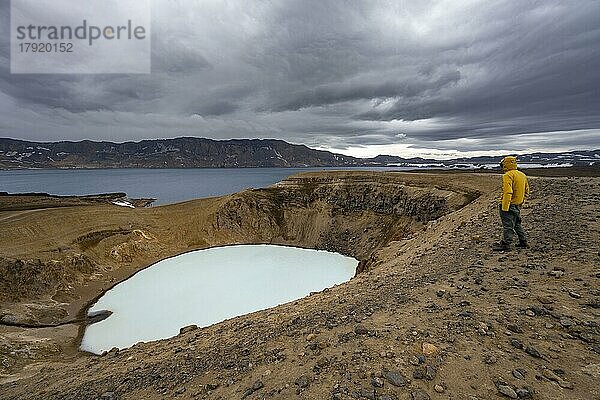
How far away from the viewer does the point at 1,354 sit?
45.3ft

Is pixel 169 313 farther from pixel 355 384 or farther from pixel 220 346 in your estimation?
pixel 355 384

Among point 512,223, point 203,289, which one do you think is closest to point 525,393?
point 512,223

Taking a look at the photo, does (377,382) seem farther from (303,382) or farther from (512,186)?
(512,186)

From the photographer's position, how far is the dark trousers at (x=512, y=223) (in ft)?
27.4

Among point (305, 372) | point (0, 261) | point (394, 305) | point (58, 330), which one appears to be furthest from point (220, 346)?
point (0, 261)

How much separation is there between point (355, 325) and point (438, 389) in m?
2.13

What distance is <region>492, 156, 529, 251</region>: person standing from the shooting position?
821cm

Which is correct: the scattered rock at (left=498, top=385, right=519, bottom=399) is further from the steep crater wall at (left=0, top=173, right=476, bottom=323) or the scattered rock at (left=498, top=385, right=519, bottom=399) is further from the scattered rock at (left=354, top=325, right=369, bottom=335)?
the steep crater wall at (left=0, top=173, right=476, bottom=323)

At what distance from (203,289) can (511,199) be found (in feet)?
56.6

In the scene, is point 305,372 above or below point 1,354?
above

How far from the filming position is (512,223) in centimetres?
848

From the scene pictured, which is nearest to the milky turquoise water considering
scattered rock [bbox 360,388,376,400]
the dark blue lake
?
scattered rock [bbox 360,388,376,400]

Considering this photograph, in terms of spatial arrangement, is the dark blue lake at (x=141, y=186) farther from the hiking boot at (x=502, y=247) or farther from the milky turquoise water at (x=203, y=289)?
the hiking boot at (x=502, y=247)

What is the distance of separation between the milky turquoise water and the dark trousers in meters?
11.9
